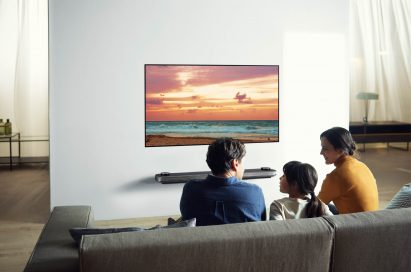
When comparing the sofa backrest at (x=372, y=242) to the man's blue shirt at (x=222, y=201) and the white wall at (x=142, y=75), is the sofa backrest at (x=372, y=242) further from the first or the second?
the white wall at (x=142, y=75)

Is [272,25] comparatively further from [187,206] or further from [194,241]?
[194,241]

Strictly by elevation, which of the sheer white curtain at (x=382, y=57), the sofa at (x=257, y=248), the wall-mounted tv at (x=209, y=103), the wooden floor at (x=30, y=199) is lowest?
the wooden floor at (x=30, y=199)

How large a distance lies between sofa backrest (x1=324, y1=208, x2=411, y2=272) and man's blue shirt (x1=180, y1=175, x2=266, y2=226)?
0.44 m

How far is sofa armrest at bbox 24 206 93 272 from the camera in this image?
2.12m

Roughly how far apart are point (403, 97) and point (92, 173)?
721 cm

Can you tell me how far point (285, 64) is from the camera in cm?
543

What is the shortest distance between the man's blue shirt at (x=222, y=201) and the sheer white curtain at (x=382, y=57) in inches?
302

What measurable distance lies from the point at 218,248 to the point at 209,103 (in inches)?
133

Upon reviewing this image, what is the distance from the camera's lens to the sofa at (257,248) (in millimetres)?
1848

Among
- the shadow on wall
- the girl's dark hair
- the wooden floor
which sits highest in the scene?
the girl's dark hair

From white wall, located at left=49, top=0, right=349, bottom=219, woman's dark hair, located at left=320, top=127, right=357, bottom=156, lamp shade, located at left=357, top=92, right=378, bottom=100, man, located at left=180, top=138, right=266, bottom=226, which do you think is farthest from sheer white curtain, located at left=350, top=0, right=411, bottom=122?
man, located at left=180, top=138, right=266, bottom=226

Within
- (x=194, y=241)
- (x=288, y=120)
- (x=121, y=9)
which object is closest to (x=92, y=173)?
(x=121, y=9)

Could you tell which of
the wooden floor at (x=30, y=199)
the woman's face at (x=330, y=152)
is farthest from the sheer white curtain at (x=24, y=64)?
the woman's face at (x=330, y=152)

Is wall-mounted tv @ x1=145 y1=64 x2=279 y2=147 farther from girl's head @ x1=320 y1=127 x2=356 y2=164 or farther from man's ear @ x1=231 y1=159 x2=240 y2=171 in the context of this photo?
man's ear @ x1=231 y1=159 x2=240 y2=171
